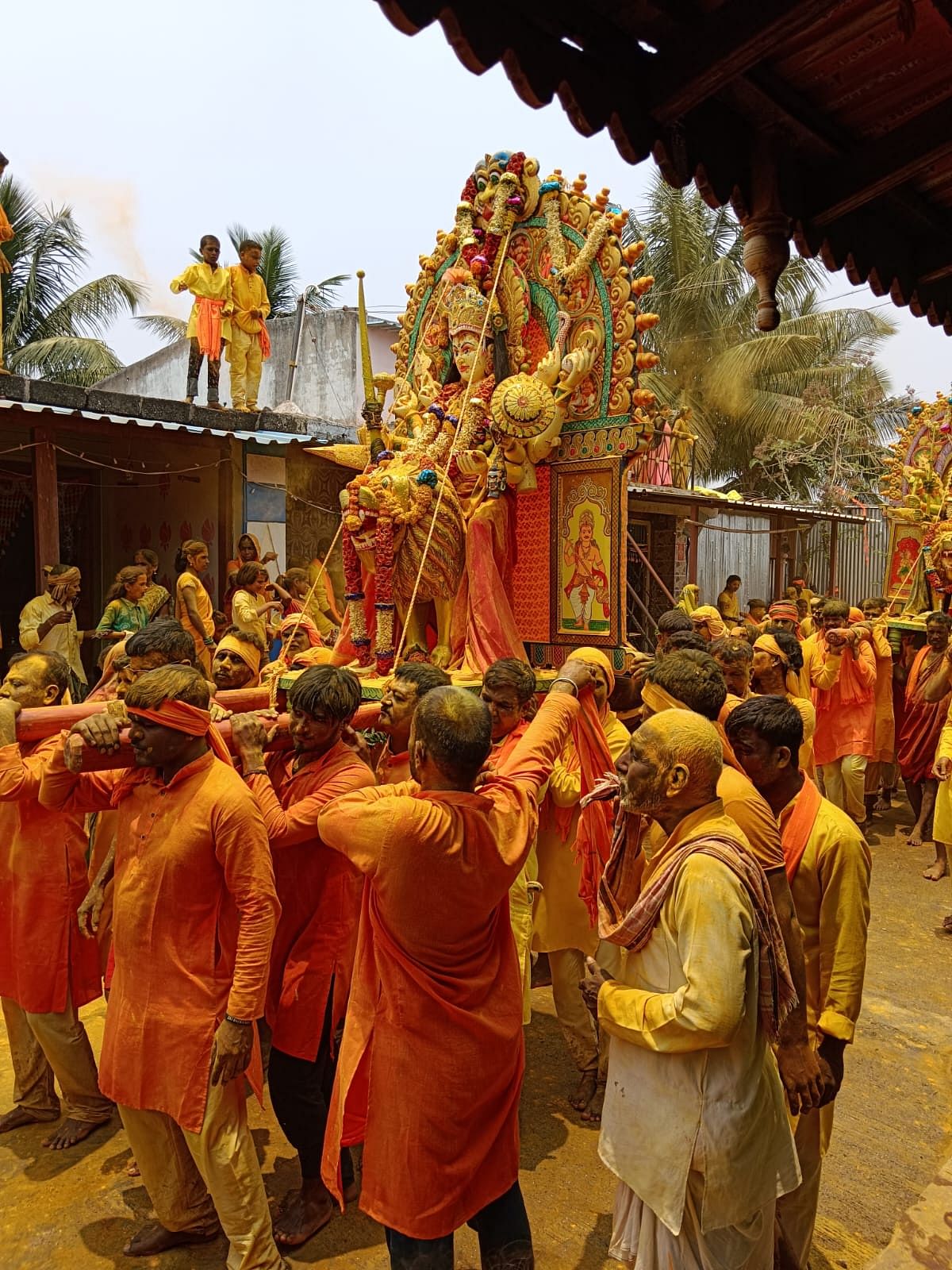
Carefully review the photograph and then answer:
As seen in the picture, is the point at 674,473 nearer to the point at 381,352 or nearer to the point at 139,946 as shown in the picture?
the point at 381,352

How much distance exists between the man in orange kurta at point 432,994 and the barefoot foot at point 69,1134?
1560 millimetres

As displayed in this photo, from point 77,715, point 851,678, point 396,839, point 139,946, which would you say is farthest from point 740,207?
point 851,678

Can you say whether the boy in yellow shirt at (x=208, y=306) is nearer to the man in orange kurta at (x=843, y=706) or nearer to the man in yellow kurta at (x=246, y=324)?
the man in yellow kurta at (x=246, y=324)

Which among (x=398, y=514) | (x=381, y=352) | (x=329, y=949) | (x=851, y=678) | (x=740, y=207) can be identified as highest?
(x=381, y=352)

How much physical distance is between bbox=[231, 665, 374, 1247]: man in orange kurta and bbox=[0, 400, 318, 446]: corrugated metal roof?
684 centimetres

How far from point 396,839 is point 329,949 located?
106 cm

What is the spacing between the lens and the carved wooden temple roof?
103 inches

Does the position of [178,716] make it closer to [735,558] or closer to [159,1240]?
[159,1240]

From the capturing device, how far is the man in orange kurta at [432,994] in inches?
89.6

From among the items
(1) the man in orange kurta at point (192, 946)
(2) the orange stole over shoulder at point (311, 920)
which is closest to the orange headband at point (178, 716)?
(1) the man in orange kurta at point (192, 946)

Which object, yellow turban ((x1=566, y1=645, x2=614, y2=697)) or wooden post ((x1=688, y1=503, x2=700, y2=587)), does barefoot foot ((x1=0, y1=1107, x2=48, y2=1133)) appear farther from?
wooden post ((x1=688, y1=503, x2=700, y2=587))

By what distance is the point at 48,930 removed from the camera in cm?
343

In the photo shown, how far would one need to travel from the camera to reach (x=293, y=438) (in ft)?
34.3

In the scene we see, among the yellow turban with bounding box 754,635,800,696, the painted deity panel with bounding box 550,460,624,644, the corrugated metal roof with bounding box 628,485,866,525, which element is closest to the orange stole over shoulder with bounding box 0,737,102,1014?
the yellow turban with bounding box 754,635,800,696
